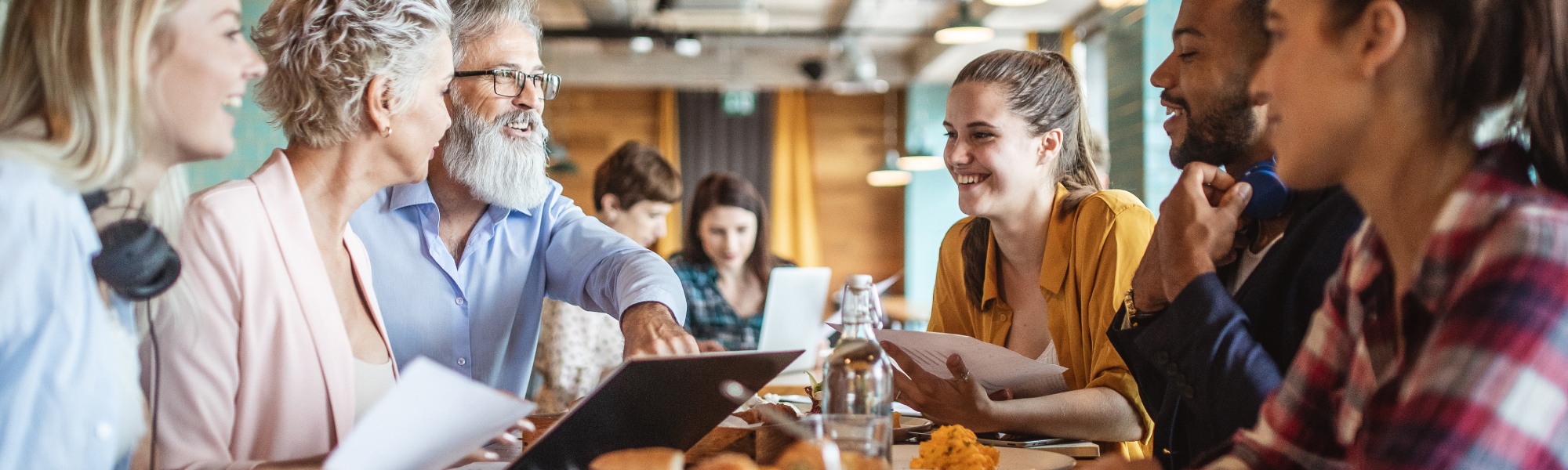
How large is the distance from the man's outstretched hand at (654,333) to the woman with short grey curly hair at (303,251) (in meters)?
0.36

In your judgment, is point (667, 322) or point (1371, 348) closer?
point (1371, 348)

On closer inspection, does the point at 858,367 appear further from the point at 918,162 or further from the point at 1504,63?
the point at 918,162

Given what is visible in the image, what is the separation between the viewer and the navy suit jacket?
1.14 meters

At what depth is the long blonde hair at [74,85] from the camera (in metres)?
0.86

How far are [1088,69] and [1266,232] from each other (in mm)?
6520

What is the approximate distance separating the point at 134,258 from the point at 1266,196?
135 centimetres

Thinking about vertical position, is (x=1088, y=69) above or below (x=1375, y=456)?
above

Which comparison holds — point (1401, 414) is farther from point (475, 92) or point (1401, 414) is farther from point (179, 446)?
point (475, 92)

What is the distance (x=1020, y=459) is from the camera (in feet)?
4.35

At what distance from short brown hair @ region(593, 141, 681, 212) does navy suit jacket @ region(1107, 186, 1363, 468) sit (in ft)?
9.17

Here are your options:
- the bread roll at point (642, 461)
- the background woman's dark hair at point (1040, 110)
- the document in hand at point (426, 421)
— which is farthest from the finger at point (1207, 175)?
the document in hand at point (426, 421)

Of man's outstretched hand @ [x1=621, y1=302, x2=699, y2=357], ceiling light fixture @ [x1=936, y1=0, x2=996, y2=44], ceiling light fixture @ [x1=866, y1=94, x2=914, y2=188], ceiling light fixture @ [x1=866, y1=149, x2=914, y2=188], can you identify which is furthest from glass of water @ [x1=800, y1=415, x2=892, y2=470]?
ceiling light fixture @ [x1=866, y1=94, x2=914, y2=188]

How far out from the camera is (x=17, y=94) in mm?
863

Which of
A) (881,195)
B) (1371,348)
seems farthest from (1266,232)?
(881,195)
